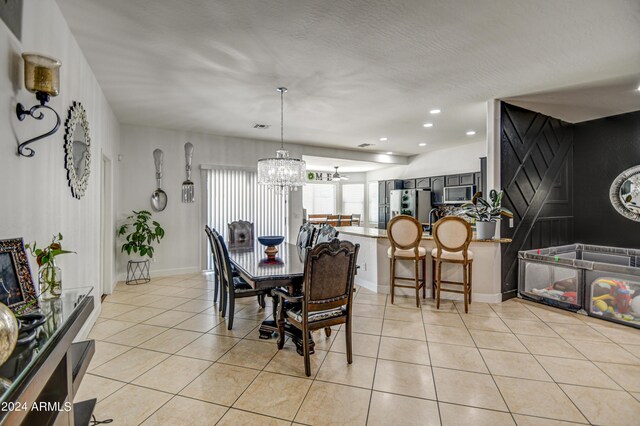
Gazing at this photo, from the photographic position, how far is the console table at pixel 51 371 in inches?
30.8

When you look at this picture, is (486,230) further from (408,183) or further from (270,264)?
(408,183)

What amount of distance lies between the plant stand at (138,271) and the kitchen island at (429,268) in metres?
3.58

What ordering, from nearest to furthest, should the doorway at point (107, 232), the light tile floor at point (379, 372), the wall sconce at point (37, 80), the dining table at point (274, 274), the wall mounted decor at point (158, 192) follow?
the wall sconce at point (37, 80), the light tile floor at point (379, 372), the dining table at point (274, 274), the doorway at point (107, 232), the wall mounted decor at point (158, 192)

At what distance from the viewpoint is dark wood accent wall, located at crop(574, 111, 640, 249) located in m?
4.54

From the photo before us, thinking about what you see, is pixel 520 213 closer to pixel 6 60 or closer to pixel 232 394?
pixel 232 394

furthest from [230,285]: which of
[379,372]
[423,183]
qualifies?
[423,183]

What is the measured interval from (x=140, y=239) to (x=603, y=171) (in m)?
7.42

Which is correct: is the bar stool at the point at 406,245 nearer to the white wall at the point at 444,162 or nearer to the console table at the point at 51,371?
the console table at the point at 51,371

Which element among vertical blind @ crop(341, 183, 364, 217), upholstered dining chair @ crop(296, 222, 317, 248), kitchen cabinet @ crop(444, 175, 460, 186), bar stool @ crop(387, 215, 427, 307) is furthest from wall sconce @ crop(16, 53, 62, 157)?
vertical blind @ crop(341, 183, 364, 217)

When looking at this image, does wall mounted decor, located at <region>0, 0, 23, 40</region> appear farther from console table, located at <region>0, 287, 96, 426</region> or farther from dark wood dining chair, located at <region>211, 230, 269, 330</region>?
dark wood dining chair, located at <region>211, 230, 269, 330</region>

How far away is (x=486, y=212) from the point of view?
13.2 feet

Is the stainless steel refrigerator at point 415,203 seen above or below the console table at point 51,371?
above

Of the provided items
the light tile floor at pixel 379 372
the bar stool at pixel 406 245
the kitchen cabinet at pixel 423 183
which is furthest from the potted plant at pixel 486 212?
the kitchen cabinet at pixel 423 183

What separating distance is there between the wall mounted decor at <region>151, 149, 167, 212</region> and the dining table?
2.45 metres
